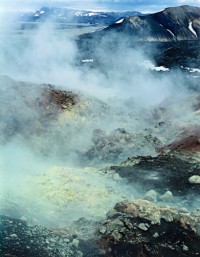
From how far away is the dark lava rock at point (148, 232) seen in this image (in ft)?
30.1

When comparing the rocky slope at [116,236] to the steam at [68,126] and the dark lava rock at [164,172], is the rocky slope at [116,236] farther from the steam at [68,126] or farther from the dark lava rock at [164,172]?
the dark lava rock at [164,172]

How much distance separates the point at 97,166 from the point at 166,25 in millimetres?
82121

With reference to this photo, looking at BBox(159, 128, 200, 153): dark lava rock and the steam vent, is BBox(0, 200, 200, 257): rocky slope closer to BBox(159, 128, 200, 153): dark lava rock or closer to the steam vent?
the steam vent

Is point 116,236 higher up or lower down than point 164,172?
higher up

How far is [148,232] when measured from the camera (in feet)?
31.9

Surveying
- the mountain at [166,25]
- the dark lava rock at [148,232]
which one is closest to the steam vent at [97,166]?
the dark lava rock at [148,232]

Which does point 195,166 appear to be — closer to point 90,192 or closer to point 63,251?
point 90,192

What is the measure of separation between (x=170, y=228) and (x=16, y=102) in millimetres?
11348

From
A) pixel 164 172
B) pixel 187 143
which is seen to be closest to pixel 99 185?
pixel 164 172

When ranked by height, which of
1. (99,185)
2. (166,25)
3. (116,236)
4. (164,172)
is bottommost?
(166,25)

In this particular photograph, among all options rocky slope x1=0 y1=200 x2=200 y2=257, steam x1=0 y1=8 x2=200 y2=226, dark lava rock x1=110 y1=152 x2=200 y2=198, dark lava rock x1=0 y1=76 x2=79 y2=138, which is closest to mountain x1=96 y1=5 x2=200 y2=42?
steam x1=0 y1=8 x2=200 y2=226

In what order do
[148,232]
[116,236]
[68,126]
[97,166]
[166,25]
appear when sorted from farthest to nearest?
[166,25]
[68,126]
[97,166]
[148,232]
[116,236]

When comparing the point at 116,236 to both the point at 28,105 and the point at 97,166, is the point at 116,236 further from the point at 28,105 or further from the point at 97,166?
the point at 28,105

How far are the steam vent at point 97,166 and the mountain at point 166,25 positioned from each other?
60.0 meters
